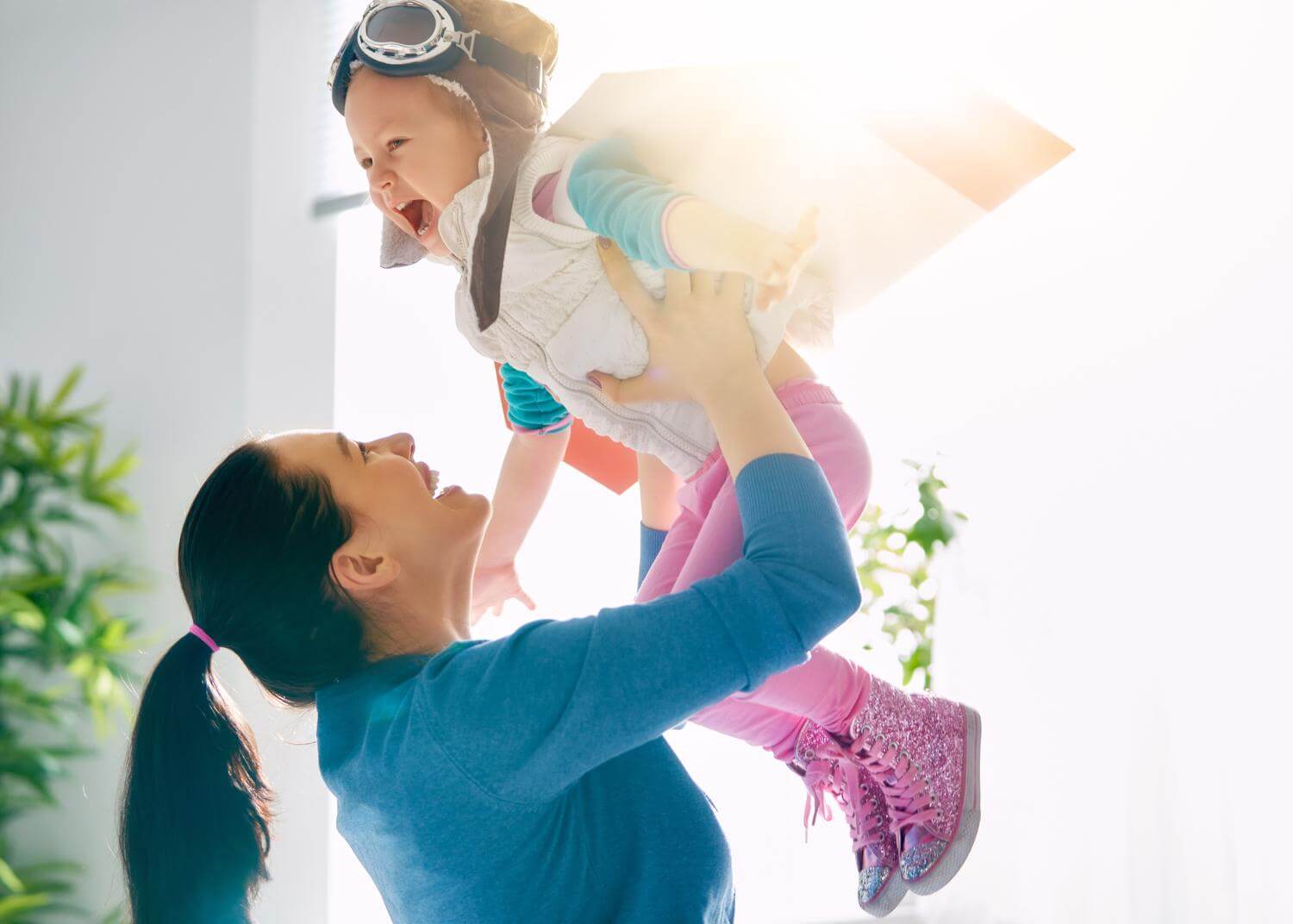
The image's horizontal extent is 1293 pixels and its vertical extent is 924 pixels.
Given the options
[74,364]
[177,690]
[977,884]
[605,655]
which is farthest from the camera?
[74,364]

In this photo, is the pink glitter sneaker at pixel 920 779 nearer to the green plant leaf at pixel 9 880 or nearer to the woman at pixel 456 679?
the woman at pixel 456 679

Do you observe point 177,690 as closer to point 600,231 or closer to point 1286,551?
point 600,231

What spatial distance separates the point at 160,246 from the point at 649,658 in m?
1.59

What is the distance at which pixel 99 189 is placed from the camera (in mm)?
1889

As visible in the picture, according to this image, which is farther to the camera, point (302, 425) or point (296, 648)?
point (302, 425)

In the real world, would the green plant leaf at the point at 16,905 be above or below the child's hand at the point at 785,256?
below

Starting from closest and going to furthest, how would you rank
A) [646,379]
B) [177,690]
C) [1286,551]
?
[177,690] < [646,379] < [1286,551]

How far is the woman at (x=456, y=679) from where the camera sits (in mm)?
629

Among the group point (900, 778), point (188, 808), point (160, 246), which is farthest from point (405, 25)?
point (160, 246)

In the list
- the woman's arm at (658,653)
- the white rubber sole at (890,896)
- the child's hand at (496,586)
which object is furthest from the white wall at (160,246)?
the woman's arm at (658,653)

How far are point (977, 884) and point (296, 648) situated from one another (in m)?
1.37

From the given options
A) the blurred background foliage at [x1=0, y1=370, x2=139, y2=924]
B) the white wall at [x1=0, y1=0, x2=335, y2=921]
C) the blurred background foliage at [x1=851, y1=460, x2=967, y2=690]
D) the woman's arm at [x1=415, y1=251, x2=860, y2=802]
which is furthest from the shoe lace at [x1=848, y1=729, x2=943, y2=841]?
the blurred background foliage at [x1=0, y1=370, x2=139, y2=924]

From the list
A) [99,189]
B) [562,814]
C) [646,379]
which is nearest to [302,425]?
[99,189]

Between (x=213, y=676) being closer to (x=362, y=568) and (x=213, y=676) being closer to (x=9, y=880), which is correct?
(x=362, y=568)
